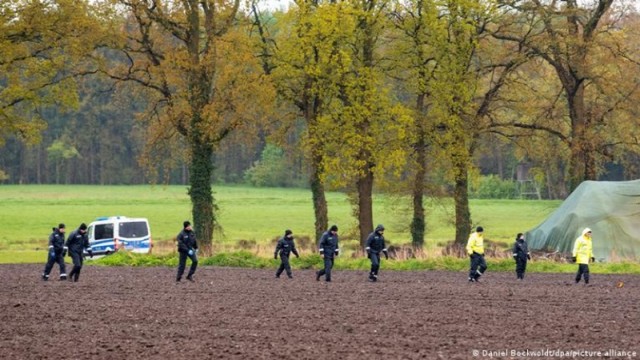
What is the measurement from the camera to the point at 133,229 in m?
49.7

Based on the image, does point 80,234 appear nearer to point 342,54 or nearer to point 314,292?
point 314,292

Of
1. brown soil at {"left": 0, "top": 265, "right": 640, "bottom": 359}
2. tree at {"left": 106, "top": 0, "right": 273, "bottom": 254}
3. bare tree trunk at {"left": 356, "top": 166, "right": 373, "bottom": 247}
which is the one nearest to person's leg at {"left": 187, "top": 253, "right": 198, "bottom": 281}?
brown soil at {"left": 0, "top": 265, "right": 640, "bottom": 359}

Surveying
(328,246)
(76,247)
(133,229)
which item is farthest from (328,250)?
(133,229)

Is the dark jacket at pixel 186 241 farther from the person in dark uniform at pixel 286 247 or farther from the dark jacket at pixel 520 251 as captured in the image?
the dark jacket at pixel 520 251

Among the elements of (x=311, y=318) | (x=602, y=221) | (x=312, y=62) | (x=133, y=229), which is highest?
(x=312, y=62)

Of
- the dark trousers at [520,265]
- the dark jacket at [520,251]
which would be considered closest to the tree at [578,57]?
the dark jacket at [520,251]

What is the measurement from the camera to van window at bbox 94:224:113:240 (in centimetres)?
4950

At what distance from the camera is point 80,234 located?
34.4m

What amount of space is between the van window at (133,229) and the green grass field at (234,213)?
4014 mm

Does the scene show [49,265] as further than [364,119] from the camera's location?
No

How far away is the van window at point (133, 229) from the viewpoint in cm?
4947

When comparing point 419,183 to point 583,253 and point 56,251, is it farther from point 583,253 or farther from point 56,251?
point 56,251

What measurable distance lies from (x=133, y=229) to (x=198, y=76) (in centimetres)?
740

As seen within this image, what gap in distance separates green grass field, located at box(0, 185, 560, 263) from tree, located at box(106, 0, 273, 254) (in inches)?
138
